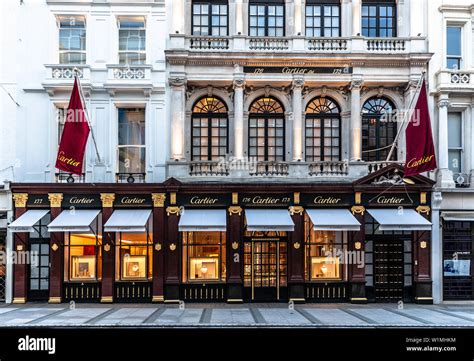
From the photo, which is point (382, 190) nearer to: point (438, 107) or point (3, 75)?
point (438, 107)

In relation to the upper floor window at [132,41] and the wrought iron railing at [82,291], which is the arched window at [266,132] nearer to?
the upper floor window at [132,41]

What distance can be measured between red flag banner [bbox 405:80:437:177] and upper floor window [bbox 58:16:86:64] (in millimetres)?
14753

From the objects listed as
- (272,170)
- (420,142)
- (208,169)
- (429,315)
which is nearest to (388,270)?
(429,315)

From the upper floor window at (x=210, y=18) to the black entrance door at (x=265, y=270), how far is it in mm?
9962

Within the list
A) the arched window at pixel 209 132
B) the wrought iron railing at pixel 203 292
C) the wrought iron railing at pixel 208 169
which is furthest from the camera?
the arched window at pixel 209 132

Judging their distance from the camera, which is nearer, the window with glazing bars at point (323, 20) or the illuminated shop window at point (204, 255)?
the illuminated shop window at point (204, 255)

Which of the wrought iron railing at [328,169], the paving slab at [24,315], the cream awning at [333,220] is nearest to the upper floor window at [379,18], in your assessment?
the wrought iron railing at [328,169]

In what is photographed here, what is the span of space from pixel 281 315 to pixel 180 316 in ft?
12.3

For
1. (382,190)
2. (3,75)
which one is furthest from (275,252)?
(3,75)

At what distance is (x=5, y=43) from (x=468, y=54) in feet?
69.6

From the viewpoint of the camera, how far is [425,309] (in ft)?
56.4

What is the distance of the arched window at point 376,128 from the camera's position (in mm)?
19844

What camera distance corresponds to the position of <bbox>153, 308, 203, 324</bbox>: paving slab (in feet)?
46.6

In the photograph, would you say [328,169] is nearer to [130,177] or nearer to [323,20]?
[323,20]
